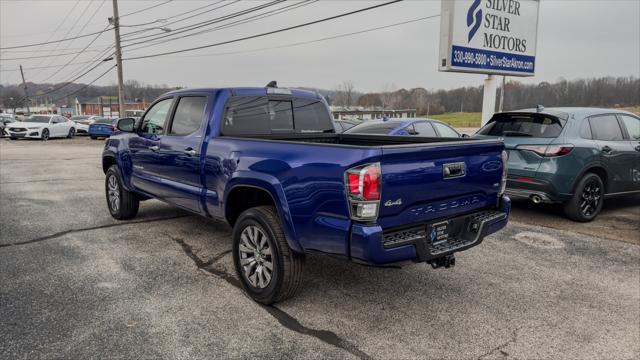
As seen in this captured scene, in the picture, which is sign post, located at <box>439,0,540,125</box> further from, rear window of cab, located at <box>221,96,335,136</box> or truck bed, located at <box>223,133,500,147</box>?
rear window of cab, located at <box>221,96,335,136</box>

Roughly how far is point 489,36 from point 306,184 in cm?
1036

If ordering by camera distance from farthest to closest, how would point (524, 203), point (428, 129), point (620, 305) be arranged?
1. point (428, 129)
2. point (524, 203)
3. point (620, 305)

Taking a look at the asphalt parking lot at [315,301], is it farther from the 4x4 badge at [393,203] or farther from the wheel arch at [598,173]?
the 4x4 badge at [393,203]

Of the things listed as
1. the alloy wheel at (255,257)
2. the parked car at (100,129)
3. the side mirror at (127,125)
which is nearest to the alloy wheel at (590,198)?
the alloy wheel at (255,257)

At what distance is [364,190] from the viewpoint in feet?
9.50

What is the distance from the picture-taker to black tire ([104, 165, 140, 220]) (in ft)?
21.1

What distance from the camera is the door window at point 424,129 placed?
934cm

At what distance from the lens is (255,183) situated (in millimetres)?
3699

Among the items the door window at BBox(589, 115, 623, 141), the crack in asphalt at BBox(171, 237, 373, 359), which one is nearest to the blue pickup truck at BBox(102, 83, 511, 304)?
the crack in asphalt at BBox(171, 237, 373, 359)

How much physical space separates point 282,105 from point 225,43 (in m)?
21.3

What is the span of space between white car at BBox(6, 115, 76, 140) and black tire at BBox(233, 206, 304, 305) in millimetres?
27568

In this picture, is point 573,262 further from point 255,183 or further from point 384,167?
point 255,183

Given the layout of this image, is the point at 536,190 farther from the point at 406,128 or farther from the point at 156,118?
Answer: the point at 156,118

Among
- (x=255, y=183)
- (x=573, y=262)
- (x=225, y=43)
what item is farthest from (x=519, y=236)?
(x=225, y=43)
